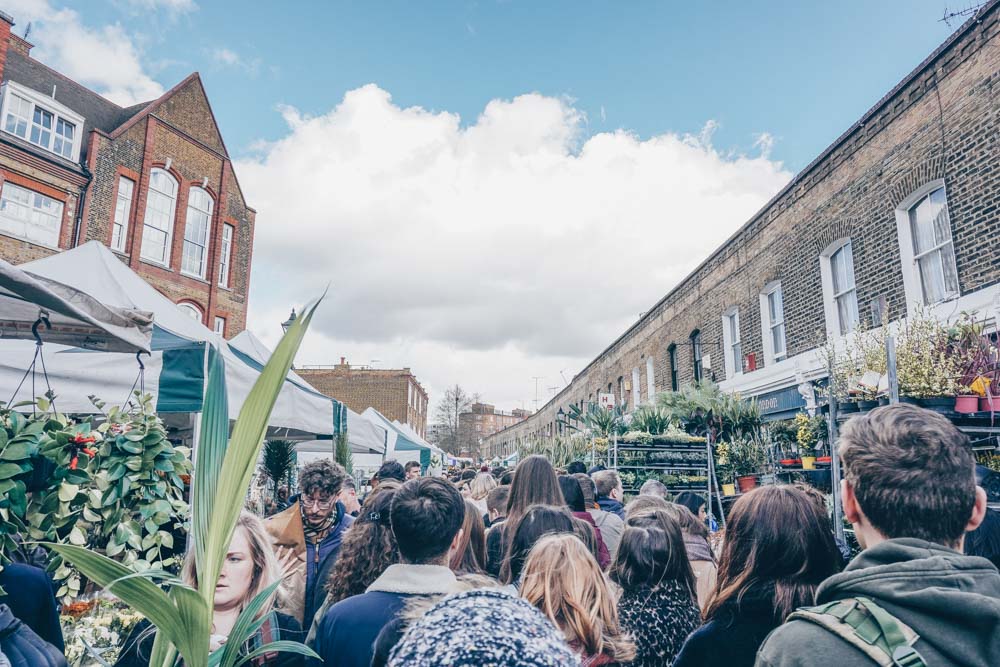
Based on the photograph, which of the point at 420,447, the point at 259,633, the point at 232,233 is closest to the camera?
the point at 259,633

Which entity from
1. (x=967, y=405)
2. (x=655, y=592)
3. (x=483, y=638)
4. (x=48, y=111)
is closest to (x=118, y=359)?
(x=655, y=592)

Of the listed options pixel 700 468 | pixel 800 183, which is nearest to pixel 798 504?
pixel 700 468

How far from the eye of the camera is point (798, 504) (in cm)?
238

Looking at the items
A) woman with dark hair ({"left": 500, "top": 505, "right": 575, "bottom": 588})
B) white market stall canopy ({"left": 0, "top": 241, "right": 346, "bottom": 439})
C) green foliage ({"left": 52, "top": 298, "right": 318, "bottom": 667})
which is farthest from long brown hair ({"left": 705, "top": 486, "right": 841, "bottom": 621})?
white market stall canopy ({"left": 0, "top": 241, "right": 346, "bottom": 439})

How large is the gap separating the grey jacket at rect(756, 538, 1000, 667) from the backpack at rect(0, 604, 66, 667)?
2.02 m

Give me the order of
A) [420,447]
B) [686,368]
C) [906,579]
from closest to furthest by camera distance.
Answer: [906,579]
[420,447]
[686,368]

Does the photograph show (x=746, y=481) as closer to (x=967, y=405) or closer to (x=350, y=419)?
(x=967, y=405)

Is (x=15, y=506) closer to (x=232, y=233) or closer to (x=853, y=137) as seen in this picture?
(x=853, y=137)

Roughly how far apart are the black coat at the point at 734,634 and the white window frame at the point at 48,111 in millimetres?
20020

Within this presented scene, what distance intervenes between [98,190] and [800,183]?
715 inches

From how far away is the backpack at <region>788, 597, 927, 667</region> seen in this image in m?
1.23

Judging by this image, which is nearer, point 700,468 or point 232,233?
point 700,468

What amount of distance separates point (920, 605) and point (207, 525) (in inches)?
56.4

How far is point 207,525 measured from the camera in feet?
3.68
